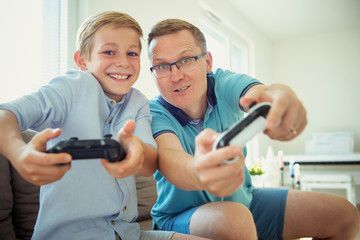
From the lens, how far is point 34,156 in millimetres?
590

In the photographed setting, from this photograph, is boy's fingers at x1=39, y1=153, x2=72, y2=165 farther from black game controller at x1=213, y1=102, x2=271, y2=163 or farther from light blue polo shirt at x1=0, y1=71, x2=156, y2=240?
black game controller at x1=213, y1=102, x2=271, y2=163

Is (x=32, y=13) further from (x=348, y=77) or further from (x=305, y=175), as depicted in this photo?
(x=348, y=77)

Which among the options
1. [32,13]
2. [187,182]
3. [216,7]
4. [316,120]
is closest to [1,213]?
[187,182]

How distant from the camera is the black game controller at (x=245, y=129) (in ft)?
1.97

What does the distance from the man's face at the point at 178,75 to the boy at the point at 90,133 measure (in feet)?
0.56

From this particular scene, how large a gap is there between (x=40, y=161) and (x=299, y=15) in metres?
5.11

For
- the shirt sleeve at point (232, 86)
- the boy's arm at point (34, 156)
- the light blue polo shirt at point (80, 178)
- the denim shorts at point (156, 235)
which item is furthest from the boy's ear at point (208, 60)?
the boy's arm at point (34, 156)

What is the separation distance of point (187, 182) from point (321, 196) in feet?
2.44

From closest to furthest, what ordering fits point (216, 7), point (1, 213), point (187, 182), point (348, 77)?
point (187, 182) → point (1, 213) → point (216, 7) → point (348, 77)

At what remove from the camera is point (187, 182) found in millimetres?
830

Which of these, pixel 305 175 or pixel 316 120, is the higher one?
pixel 316 120

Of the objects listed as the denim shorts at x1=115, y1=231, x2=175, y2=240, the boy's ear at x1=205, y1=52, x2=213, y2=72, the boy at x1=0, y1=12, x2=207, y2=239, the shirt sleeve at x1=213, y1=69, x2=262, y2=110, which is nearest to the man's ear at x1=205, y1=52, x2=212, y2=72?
the boy's ear at x1=205, y1=52, x2=213, y2=72

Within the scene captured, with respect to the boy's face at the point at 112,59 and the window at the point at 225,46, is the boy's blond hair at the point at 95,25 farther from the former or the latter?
the window at the point at 225,46

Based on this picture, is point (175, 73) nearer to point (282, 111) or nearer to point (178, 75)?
point (178, 75)
